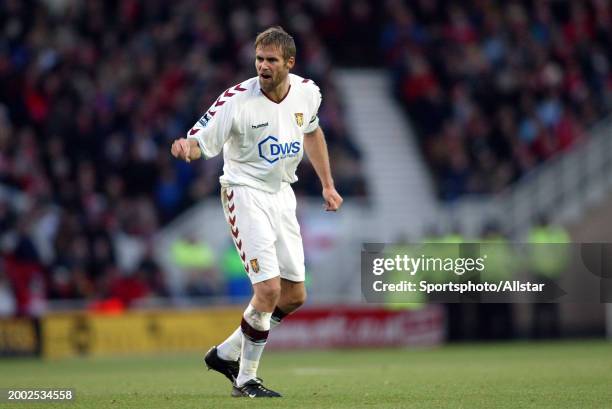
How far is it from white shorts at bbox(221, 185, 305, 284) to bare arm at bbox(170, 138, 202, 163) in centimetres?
61

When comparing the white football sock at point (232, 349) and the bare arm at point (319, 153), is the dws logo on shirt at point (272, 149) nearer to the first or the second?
the bare arm at point (319, 153)

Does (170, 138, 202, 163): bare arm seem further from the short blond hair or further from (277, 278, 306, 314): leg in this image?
(277, 278, 306, 314): leg

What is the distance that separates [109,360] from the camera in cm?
1984

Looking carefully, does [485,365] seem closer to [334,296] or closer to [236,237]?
[236,237]

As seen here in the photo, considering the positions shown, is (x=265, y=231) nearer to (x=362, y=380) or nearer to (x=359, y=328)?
(x=362, y=380)

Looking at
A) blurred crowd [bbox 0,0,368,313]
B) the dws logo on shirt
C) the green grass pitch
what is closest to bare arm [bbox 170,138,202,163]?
the dws logo on shirt

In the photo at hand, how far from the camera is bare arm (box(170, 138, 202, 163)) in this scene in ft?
30.6

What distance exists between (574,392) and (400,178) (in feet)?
53.0

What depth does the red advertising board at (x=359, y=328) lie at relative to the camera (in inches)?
865

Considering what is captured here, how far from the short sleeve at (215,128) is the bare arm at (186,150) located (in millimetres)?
95

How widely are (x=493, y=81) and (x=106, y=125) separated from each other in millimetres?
7912

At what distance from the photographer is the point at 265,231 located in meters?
9.88

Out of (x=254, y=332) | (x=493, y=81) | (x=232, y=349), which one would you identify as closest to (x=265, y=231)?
(x=254, y=332)

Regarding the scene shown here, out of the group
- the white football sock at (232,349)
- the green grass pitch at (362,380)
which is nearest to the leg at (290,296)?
the white football sock at (232,349)
